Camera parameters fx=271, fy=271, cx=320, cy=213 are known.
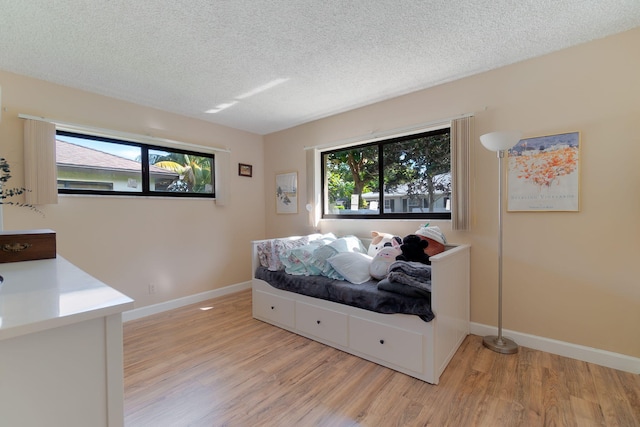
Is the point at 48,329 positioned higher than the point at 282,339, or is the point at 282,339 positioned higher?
the point at 48,329

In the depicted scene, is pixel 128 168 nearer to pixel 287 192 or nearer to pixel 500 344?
pixel 287 192

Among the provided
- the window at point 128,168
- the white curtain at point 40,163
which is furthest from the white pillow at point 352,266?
the white curtain at point 40,163

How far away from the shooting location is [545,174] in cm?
217

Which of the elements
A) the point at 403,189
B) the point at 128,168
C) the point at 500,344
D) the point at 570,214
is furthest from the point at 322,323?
the point at 128,168

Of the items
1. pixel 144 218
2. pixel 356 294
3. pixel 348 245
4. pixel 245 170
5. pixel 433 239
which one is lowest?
pixel 356 294

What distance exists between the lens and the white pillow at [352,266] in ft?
7.54

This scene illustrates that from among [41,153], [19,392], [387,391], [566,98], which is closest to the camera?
[19,392]

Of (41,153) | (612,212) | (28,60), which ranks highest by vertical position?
(28,60)

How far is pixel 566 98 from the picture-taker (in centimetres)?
211

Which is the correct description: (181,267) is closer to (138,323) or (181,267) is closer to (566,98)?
(138,323)

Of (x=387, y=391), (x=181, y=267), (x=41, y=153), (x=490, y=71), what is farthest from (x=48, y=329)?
(x=490, y=71)

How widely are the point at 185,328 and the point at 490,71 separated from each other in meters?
3.72

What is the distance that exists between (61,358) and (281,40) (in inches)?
81.9

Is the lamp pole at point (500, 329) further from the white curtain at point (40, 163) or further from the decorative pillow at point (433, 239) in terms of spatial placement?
the white curtain at point (40, 163)
